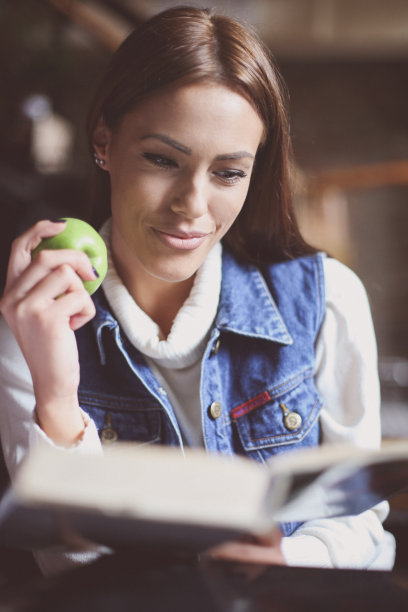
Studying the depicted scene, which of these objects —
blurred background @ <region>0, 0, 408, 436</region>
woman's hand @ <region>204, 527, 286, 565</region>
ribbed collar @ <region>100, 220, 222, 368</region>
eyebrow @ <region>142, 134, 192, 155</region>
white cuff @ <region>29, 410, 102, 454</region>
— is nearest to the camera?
woman's hand @ <region>204, 527, 286, 565</region>

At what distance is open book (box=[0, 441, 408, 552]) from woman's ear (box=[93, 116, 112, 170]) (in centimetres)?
62

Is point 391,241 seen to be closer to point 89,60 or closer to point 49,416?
point 89,60

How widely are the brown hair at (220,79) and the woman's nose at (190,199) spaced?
0.15 meters

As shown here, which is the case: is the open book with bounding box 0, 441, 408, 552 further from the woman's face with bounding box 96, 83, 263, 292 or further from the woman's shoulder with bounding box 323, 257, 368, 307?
→ the woman's shoulder with bounding box 323, 257, 368, 307

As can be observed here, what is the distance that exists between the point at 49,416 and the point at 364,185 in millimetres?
2305

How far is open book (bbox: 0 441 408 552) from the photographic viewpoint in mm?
477

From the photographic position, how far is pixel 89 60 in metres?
3.85

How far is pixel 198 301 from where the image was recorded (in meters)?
1.03

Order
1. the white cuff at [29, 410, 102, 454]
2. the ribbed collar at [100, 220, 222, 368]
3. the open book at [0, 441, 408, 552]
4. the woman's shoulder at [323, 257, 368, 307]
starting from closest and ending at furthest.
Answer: the open book at [0, 441, 408, 552]
the white cuff at [29, 410, 102, 454]
the ribbed collar at [100, 220, 222, 368]
the woman's shoulder at [323, 257, 368, 307]

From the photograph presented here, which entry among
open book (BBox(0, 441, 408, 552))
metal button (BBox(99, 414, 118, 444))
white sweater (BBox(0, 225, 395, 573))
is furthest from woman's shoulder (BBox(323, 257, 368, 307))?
open book (BBox(0, 441, 408, 552))

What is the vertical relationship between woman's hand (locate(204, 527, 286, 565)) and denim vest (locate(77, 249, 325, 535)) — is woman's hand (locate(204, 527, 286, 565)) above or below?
below

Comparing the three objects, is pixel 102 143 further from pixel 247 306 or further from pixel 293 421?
pixel 293 421

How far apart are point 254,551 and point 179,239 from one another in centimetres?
46

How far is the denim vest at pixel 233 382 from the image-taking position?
999 millimetres
